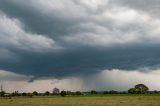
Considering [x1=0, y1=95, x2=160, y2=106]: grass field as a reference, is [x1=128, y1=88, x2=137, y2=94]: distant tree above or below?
above

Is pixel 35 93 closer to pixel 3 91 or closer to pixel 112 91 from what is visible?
pixel 3 91

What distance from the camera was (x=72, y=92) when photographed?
191 meters

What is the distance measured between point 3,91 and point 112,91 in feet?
219

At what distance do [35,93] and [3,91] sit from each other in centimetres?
2453

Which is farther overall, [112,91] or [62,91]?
[112,91]

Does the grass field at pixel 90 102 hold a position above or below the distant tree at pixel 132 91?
below

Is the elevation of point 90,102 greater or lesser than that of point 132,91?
lesser

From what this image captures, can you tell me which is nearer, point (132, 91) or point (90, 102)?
point (90, 102)

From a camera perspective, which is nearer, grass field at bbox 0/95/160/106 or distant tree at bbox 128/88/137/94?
grass field at bbox 0/95/160/106

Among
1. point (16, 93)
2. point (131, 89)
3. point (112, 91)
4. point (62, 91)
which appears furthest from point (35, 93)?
point (131, 89)

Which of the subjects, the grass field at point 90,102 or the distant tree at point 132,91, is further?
the distant tree at point 132,91

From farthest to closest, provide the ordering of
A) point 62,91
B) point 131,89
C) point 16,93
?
point 131,89 → point 16,93 → point 62,91

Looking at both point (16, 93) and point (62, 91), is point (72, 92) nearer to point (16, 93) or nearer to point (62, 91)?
point (62, 91)

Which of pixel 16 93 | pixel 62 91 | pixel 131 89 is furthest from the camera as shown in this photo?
pixel 131 89
